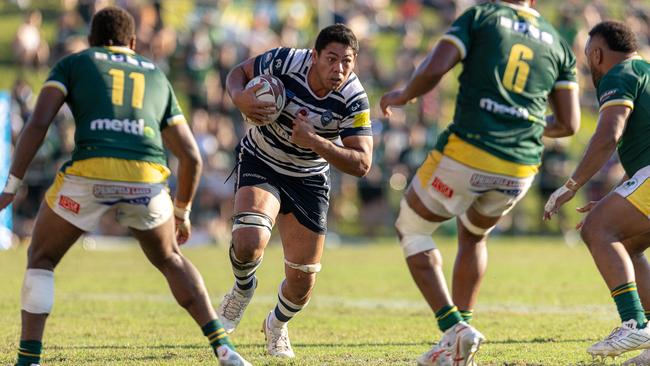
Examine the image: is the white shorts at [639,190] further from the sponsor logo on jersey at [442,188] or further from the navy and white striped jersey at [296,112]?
the navy and white striped jersey at [296,112]

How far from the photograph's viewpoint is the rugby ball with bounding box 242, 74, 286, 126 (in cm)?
776

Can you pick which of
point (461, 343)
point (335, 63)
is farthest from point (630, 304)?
point (335, 63)

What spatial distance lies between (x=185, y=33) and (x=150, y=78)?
16772 mm

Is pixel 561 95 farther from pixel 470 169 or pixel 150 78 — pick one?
pixel 150 78

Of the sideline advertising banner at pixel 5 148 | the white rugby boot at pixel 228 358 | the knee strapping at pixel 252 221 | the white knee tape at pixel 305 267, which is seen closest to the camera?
the white rugby boot at pixel 228 358

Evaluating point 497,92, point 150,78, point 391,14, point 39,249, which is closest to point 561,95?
point 497,92

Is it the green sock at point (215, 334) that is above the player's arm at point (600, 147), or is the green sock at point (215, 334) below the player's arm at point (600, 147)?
below

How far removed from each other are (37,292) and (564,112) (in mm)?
3668

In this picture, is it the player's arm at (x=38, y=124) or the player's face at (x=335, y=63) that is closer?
the player's arm at (x=38, y=124)

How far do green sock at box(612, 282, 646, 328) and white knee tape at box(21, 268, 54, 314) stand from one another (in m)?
3.87

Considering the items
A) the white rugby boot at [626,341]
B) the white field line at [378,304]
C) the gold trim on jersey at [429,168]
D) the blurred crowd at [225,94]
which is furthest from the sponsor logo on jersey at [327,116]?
the blurred crowd at [225,94]

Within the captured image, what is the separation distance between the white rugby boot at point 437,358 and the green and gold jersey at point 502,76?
130cm

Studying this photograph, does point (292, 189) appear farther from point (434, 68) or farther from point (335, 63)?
point (434, 68)

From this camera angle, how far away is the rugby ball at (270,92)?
306 inches
